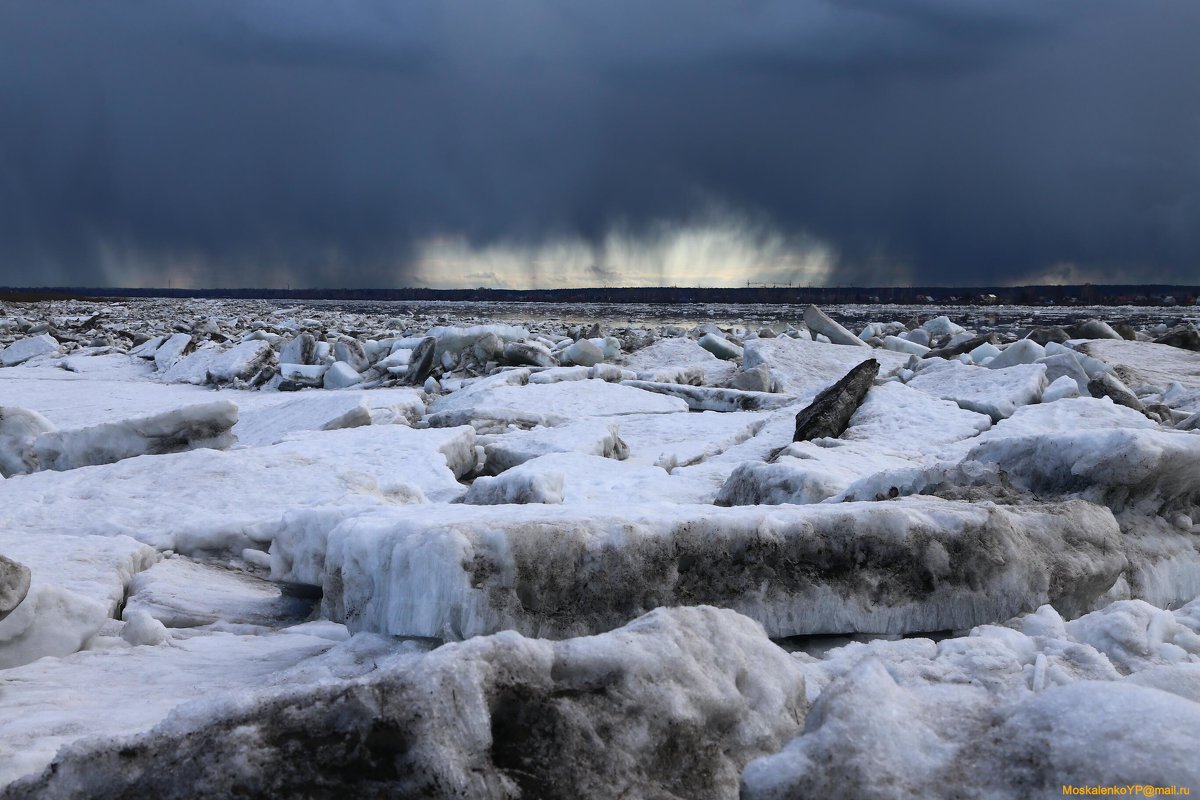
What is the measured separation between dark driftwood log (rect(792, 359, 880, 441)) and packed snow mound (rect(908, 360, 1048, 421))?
1051mm

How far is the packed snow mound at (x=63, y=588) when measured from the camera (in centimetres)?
275

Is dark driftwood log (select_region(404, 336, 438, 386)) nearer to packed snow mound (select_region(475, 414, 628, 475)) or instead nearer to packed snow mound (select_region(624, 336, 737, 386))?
packed snow mound (select_region(624, 336, 737, 386))

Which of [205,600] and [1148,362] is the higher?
[1148,362]

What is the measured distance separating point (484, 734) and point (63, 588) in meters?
2.23

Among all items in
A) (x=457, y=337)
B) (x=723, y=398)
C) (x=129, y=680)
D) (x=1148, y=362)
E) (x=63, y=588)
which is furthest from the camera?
(x=457, y=337)

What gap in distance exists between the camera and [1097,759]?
1.47 metres

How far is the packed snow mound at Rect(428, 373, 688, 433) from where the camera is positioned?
8.64 meters

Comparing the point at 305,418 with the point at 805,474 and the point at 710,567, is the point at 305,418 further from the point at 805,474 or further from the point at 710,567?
the point at 710,567

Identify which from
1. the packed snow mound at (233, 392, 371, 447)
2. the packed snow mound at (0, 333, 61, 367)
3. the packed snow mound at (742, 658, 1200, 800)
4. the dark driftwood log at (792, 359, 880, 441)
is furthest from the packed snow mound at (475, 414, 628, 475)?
the packed snow mound at (0, 333, 61, 367)

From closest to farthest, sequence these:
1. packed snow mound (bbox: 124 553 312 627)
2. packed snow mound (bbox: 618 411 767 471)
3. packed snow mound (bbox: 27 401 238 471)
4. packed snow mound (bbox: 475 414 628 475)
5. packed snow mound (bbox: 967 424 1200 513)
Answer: packed snow mound (bbox: 124 553 312 627), packed snow mound (bbox: 967 424 1200 513), packed snow mound (bbox: 27 401 238 471), packed snow mound (bbox: 475 414 628 475), packed snow mound (bbox: 618 411 767 471)

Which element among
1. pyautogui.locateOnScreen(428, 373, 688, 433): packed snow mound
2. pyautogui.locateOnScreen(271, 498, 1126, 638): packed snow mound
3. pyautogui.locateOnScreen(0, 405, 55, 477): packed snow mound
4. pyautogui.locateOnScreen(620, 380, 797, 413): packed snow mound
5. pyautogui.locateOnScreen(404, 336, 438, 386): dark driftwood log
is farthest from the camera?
pyautogui.locateOnScreen(404, 336, 438, 386): dark driftwood log

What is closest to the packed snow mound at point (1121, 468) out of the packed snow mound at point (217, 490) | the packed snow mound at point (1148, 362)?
the packed snow mound at point (217, 490)

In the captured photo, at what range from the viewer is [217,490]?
512 cm

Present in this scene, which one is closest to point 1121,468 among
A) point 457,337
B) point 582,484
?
point 582,484
